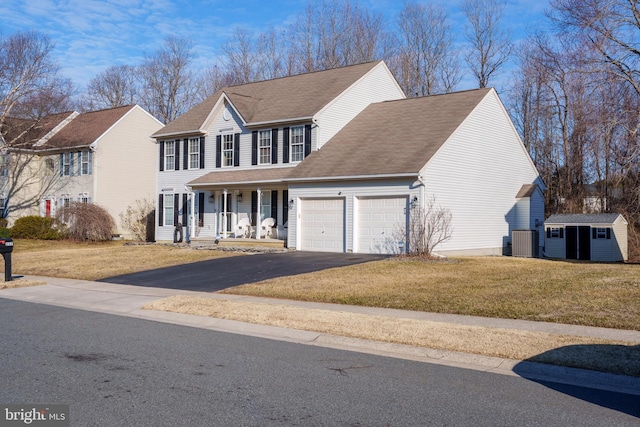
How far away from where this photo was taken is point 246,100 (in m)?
32.1

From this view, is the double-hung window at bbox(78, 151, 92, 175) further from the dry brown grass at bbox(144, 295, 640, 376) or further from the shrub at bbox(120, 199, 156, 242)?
the dry brown grass at bbox(144, 295, 640, 376)

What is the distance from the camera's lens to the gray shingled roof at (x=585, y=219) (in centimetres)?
3294

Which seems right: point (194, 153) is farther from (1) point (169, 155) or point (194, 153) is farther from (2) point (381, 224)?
(2) point (381, 224)

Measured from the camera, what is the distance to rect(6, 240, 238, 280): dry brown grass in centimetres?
2134

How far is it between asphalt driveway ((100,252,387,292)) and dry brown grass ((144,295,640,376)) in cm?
426

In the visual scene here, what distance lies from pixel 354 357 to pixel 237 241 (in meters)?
19.9

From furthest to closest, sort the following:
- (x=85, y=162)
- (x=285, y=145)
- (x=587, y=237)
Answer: (x=85, y=162) < (x=587, y=237) < (x=285, y=145)

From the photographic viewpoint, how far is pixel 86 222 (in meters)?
36.1

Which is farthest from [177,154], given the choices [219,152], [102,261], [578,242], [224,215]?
[578,242]

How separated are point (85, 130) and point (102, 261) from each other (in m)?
20.7

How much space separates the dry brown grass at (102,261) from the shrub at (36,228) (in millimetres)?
9575

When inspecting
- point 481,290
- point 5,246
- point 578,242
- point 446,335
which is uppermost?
point 5,246

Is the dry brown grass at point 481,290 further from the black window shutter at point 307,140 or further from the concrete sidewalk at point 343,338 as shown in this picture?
the black window shutter at point 307,140

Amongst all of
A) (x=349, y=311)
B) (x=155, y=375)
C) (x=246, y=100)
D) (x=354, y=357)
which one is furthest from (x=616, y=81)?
(x=155, y=375)
